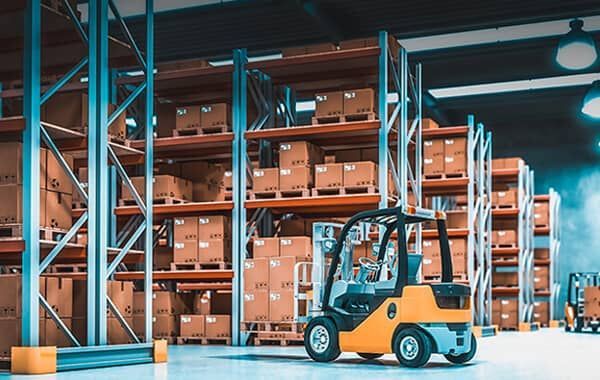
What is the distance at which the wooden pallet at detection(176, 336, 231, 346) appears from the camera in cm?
1377

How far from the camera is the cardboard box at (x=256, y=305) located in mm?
12828

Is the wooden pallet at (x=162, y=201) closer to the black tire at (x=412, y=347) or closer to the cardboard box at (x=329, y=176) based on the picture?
the cardboard box at (x=329, y=176)

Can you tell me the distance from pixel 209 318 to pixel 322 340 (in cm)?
411

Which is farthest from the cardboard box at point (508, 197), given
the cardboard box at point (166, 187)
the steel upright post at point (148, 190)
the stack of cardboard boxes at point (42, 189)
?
the stack of cardboard boxes at point (42, 189)

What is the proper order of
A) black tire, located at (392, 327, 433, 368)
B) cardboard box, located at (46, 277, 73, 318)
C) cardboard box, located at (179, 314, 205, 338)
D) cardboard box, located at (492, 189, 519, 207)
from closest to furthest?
cardboard box, located at (46, 277, 73, 318) → black tire, located at (392, 327, 433, 368) → cardboard box, located at (179, 314, 205, 338) → cardboard box, located at (492, 189, 519, 207)

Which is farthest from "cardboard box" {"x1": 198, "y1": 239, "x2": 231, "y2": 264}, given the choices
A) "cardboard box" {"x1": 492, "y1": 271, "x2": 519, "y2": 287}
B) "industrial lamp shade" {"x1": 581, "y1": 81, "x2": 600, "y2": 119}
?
"cardboard box" {"x1": 492, "y1": 271, "x2": 519, "y2": 287}

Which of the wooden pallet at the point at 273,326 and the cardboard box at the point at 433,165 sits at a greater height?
the cardboard box at the point at 433,165

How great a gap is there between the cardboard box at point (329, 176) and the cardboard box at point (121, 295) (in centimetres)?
376

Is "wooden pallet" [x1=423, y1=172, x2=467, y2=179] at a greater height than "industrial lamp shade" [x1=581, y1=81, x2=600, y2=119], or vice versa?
"industrial lamp shade" [x1=581, y1=81, x2=600, y2=119]

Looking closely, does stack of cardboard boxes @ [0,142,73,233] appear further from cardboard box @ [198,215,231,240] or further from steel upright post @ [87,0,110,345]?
cardboard box @ [198,215,231,240]

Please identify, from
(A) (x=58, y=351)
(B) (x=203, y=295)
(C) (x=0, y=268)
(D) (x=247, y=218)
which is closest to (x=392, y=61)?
(D) (x=247, y=218)

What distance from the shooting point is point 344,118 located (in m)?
12.9

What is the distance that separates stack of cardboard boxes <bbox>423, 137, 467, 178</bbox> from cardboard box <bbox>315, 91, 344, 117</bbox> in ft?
12.5

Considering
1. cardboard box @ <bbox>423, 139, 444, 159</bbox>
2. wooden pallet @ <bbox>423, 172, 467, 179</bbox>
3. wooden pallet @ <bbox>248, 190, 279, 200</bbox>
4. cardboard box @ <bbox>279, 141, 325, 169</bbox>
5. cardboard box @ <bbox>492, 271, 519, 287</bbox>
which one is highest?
cardboard box @ <bbox>423, 139, 444, 159</bbox>
